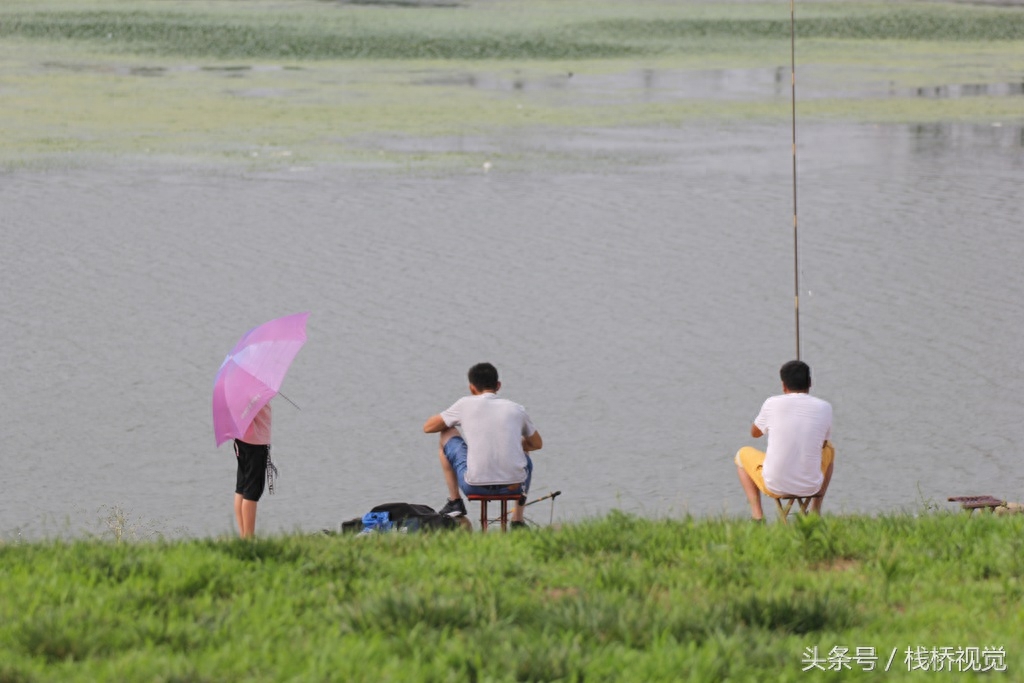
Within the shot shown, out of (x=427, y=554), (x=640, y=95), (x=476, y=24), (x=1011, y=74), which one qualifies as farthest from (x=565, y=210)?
(x=476, y=24)

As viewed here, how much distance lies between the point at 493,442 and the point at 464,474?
0.29 m

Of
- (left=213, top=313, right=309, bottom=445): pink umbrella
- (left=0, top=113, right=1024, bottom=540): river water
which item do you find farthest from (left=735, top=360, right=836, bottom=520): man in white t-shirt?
(left=213, top=313, right=309, bottom=445): pink umbrella

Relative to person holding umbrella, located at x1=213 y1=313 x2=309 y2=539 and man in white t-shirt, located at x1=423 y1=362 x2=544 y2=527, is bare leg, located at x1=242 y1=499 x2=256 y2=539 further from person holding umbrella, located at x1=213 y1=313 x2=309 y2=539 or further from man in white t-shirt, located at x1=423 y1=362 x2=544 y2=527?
man in white t-shirt, located at x1=423 y1=362 x2=544 y2=527

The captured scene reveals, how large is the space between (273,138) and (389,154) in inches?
101

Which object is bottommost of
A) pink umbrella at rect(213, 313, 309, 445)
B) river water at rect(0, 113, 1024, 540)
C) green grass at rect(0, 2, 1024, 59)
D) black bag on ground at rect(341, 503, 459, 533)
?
river water at rect(0, 113, 1024, 540)

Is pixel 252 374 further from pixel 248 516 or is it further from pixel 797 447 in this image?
pixel 797 447

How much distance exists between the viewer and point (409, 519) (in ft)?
26.3

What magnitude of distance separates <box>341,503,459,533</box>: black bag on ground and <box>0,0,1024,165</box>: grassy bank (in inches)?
694

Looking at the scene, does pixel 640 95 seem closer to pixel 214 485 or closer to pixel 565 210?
pixel 565 210

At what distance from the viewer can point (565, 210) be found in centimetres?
2158

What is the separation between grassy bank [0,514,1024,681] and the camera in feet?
16.5

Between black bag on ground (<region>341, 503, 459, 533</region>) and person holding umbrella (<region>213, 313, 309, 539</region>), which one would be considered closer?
black bag on ground (<region>341, 503, 459, 533</region>)

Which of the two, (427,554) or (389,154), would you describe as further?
(389,154)

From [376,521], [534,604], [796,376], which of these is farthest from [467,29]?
[534,604]
